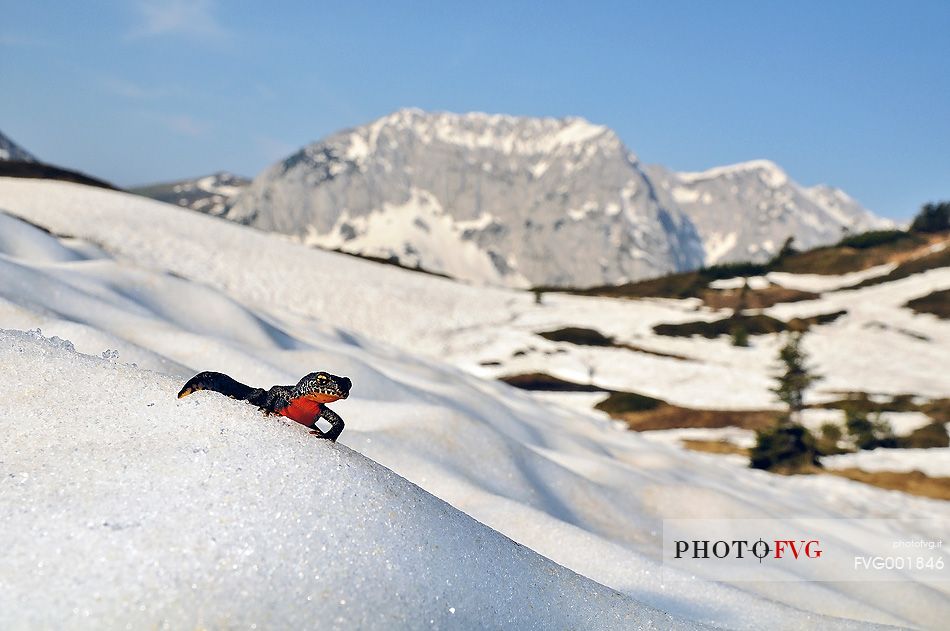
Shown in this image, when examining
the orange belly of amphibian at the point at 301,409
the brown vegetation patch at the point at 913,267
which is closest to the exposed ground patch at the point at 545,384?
→ the orange belly of amphibian at the point at 301,409

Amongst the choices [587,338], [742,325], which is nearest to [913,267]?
[742,325]

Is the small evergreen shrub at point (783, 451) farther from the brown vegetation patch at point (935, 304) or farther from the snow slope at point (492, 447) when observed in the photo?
the brown vegetation patch at point (935, 304)

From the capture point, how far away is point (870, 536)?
30.7ft

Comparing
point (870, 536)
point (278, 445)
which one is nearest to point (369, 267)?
point (870, 536)

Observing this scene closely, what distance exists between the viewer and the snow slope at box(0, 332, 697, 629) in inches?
82.3

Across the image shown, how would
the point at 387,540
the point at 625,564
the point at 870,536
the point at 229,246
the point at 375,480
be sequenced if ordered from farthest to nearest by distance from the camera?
the point at 229,246
the point at 870,536
the point at 625,564
the point at 375,480
the point at 387,540

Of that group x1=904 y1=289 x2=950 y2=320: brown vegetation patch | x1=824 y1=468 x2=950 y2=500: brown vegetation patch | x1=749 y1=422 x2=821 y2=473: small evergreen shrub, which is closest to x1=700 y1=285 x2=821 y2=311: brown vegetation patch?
x1=904 y1=289 x2=950 y2=320: brown vegetation patch

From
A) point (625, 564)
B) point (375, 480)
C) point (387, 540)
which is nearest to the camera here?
point (387, 540)

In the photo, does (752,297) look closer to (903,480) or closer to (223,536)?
(903,480)

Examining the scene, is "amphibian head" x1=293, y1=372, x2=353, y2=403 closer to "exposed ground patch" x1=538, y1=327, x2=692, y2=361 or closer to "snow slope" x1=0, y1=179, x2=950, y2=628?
"snow slope" x1=0, y1=179, x2=950, y2=628

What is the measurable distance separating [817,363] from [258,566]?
48.4 meters

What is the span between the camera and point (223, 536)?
91.5 inches

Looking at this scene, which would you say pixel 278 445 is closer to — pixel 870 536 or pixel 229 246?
pixel 870 536

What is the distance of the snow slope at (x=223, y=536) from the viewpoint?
2090 millimetres
